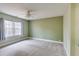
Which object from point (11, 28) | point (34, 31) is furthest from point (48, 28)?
point (11, 28)

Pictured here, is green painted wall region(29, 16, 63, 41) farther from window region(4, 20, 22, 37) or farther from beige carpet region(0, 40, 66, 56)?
beige carpet region(0, 40, 66, 56)

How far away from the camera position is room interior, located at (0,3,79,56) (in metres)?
3.79

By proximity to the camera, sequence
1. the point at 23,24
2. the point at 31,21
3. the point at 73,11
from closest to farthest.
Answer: the point at 73,11 < the point at 23,24 < the point at 31,21

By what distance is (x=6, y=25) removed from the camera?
17.8ft

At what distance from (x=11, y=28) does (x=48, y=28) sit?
A: 3156 millimetres

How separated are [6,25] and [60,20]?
13.5 feet

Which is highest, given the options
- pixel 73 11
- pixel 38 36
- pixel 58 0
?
pixel 73 11

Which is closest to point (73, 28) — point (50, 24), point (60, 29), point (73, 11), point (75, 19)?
point (75, 19)

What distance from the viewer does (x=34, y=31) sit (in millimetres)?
7969

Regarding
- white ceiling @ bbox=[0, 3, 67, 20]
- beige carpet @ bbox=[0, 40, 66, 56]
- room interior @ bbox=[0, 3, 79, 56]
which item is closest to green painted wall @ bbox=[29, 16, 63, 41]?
room interior @ bbox=[0, 3, 79, 56]

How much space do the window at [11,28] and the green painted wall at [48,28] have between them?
5.04 feet

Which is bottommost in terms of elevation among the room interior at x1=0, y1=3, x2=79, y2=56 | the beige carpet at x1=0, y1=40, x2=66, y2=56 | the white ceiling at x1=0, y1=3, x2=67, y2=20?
the beige carpet at x1=0, y1=40, x2=66, y2=56

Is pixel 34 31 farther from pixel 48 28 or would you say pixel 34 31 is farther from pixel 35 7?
pixel 35 7

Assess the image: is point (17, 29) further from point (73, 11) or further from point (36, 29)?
point (73, 11)
